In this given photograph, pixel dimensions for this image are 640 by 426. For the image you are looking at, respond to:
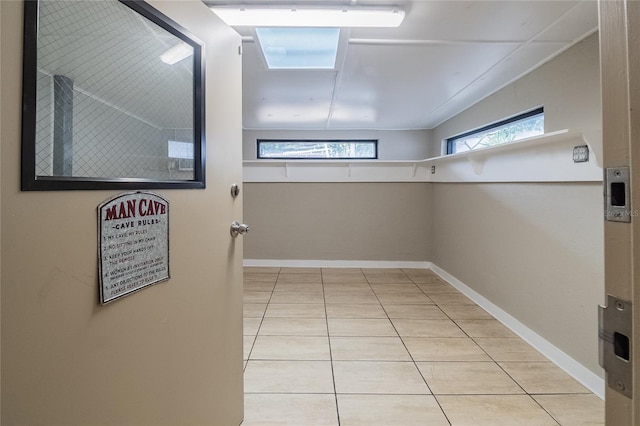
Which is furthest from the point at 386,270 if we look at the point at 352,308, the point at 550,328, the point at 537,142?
the point at 537,142

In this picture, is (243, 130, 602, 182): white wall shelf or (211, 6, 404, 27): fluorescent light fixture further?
(243, 130, 602, 182): white wall shelf

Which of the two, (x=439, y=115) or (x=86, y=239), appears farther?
(x=439, y=115)

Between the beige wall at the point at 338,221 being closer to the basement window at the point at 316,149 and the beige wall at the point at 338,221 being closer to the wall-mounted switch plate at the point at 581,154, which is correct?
the basement window at the point at 316,149

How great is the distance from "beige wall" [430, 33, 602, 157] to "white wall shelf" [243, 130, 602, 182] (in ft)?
0.54

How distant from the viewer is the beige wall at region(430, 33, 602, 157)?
1782 millimetres

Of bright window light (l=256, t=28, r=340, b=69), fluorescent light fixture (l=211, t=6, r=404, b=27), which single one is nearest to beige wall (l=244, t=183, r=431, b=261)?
bright window light (l=256, t=28, r=340, b=69)

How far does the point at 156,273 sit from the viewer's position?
34.5 inches

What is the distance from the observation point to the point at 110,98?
80 centimetres

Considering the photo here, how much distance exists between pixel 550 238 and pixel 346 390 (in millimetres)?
1790

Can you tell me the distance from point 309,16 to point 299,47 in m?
0.49

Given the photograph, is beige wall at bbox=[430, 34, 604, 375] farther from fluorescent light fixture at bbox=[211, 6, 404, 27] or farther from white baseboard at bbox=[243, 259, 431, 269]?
fluorescent light fixture at bbox=[211, 6, 404, 27]

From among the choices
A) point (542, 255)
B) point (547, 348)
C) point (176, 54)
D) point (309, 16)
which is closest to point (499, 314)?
point (547, 348)

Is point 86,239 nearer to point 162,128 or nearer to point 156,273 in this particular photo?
point 156,273

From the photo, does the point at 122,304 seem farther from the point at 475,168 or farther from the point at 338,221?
the point at 338,221
